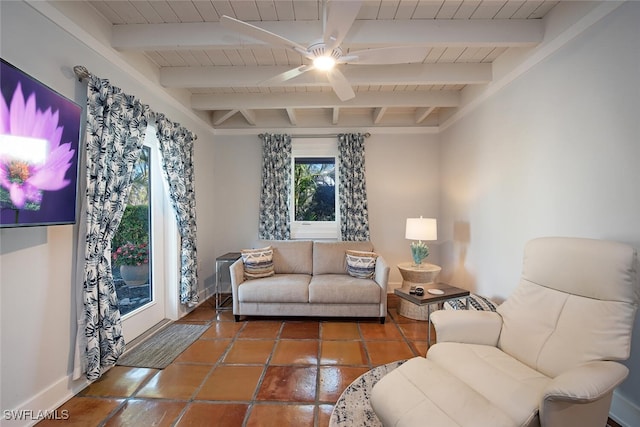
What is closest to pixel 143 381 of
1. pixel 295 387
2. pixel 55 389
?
pixel 55 389

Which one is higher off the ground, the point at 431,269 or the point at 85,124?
the point at 85,124

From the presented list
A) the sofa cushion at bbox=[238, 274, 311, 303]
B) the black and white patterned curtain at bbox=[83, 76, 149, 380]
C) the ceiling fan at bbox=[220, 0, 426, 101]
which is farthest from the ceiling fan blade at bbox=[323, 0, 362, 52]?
the sofa cushion at bbox=[238, 274, 311, 303]

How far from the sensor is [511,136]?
270cm

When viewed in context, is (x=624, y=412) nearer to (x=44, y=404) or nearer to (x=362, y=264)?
(x=362, y=264)

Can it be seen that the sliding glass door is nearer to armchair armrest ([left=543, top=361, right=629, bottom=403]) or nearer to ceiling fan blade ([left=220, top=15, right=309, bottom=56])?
ceiling fan blade ([left=220, top=15, right=309, bottom=56])

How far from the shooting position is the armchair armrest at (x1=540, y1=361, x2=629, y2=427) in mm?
1193

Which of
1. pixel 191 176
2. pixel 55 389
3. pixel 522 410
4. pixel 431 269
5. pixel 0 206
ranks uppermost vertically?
pixel 191 176

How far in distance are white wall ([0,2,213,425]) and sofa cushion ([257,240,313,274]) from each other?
7.12ft

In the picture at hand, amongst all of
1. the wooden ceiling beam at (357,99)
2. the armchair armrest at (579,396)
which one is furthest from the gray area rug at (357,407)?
the wooden ceiling beam at (357,99)

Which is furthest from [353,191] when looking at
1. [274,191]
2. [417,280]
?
[417,280]

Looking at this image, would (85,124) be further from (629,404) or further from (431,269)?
(629,404)

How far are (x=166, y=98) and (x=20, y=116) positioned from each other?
6.27 feet

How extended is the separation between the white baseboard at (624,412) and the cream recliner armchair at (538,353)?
557 millimetres

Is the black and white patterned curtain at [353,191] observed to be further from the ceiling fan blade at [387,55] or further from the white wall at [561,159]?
the ceiling fan blade at [387,55]
